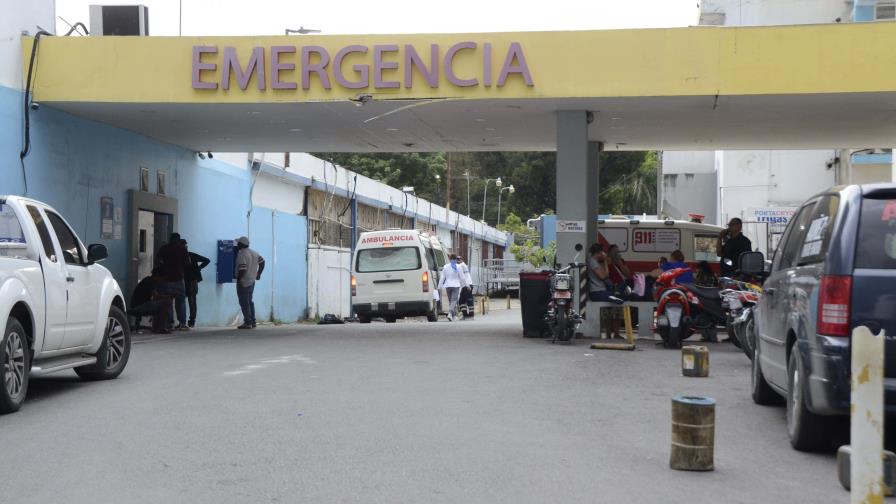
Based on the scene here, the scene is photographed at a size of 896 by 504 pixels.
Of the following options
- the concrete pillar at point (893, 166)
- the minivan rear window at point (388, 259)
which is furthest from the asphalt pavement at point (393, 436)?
the concrete pillar at point (893, 166)

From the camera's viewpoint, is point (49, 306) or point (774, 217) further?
point (774, 217)

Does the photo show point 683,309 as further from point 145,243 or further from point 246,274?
point 145,243

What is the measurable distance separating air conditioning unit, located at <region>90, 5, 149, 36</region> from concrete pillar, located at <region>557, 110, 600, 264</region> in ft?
25.2

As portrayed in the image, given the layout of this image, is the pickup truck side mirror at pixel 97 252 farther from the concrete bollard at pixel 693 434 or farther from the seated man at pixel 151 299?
the seated man at pixel 151 299

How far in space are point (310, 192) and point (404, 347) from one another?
57.9ft

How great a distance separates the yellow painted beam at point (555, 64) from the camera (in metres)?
15.7

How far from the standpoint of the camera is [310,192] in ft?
106

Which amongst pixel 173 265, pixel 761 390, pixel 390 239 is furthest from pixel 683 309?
pixel 390 239

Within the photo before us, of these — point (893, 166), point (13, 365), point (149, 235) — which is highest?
point (893, 166)

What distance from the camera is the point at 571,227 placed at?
57.0 ft

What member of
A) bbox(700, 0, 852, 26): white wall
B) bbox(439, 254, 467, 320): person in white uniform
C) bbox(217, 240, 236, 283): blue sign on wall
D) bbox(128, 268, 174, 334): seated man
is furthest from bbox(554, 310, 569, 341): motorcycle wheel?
bbox(700, 0, 852, 26): white wall

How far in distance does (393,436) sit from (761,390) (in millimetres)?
3795

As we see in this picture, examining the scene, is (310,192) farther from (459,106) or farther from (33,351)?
(33,351)

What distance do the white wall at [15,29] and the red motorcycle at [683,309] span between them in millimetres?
10595
